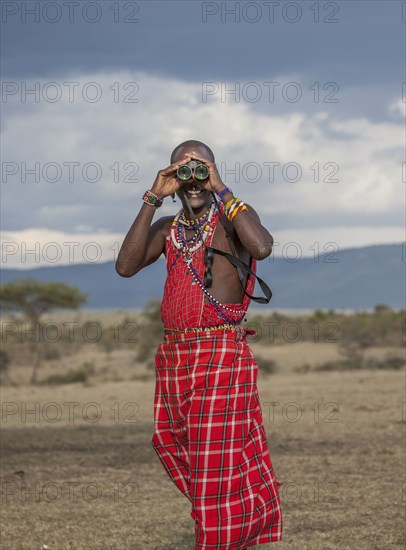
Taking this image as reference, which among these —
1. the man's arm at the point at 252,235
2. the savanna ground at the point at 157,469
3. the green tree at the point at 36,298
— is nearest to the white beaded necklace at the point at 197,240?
the man's arm at the point at 252,235

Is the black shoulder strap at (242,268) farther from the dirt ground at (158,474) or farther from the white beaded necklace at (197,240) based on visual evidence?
the dirt ground at (158,474)

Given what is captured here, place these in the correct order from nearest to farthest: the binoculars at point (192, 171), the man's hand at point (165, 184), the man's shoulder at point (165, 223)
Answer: the binoculars at point (192, 171), the man's hand at point (165, 184), the man's shoulder at point (165, 223)

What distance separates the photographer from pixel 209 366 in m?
4.90

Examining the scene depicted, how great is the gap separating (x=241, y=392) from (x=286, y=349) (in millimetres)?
33803

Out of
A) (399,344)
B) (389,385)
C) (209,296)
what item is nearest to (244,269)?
(209,296)

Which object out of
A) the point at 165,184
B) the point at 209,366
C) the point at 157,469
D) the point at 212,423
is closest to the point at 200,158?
the point at 165,184

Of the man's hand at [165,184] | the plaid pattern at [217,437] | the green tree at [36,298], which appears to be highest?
the green tree at [36,298]

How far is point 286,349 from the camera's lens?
38.6 meters

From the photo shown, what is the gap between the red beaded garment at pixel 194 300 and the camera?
197 inches

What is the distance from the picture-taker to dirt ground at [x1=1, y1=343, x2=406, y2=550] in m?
7.41

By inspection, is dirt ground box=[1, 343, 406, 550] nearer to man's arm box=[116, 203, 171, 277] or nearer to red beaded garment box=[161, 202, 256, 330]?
red beaded garment box=[161, 202, 256, 330]

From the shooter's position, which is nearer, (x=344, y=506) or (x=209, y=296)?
(x=209, y=296)

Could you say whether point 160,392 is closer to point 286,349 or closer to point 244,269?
point 244,269

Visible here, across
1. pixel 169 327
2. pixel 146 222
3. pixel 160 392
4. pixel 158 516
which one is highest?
pixel 146 222
